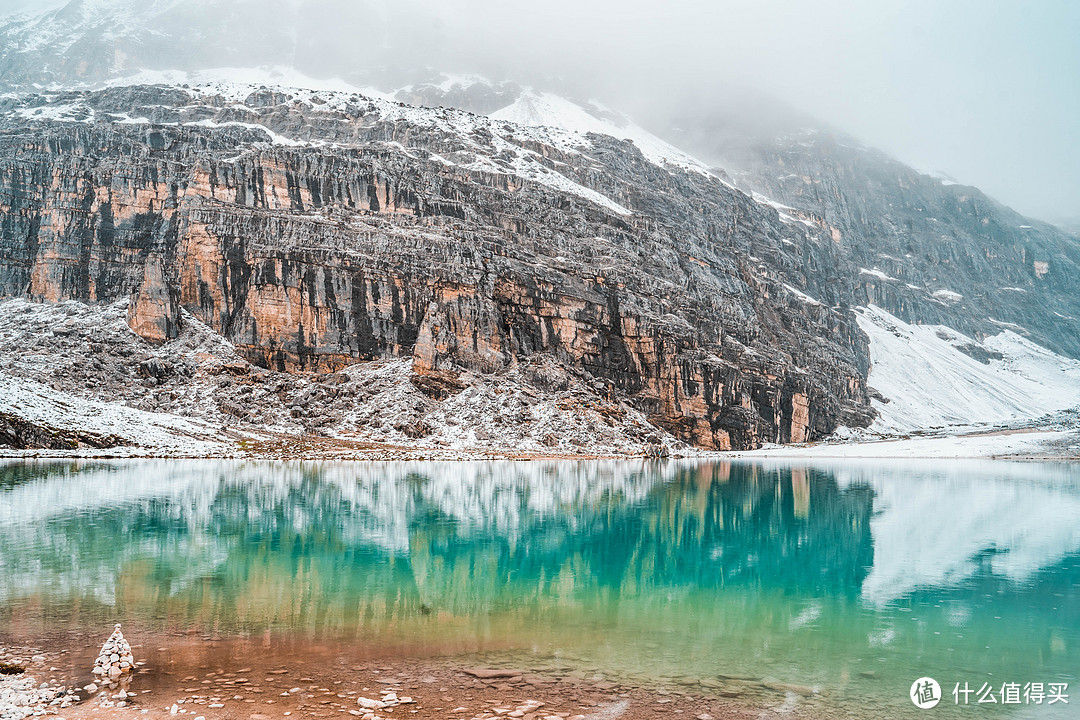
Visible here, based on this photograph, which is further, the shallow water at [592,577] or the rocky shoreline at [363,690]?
the shallow water at [592,577]

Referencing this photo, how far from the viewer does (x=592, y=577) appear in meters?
25.3

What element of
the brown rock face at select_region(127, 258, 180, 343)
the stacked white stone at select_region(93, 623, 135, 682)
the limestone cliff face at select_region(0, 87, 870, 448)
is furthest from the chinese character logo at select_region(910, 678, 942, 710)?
the brown rock face at select_region(127, 258, 180, 343)

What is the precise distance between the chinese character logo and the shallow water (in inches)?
10.5

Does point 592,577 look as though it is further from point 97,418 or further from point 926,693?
point 97,418

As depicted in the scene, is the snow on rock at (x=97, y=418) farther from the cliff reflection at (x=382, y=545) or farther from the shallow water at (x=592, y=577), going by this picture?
the shallow water at (x=592, y=577)

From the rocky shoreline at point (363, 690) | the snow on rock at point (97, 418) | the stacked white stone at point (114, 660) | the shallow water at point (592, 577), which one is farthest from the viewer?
the snow on rock at point (97, 418)

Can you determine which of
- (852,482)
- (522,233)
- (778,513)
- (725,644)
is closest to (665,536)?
(778,513)

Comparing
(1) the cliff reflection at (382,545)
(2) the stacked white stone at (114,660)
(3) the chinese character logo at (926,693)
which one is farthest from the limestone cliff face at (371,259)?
(3) the chinese character logo at (926,693)

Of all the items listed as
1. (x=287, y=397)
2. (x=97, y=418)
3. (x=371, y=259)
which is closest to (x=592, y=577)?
(x=97, y=418)

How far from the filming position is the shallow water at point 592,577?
1655 cm

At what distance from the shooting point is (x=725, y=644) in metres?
17.3

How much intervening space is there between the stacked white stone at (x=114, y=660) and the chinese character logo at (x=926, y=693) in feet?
50.6

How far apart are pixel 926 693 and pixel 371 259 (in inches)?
4626

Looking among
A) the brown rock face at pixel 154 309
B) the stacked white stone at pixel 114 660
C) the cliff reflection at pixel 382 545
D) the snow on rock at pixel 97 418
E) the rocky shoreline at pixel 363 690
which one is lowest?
the cliff reflection at pixel 382 545
